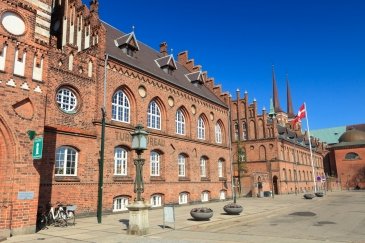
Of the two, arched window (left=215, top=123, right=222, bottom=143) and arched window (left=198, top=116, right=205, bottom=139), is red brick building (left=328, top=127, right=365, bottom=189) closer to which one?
arched window (left=215, top=123, right=222, bottom=143)

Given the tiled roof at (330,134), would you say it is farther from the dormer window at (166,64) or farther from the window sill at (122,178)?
the window sill at (122,178)

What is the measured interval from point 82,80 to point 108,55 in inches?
111

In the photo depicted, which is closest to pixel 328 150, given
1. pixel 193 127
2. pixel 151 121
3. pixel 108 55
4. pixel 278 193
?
pixel 278 193

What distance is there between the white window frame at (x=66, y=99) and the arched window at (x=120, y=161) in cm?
417

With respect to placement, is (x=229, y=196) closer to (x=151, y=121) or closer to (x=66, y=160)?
(x=151, y=121)

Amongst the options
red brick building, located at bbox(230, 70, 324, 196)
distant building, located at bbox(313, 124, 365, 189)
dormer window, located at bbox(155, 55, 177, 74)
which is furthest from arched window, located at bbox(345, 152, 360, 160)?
dormer window, located at bbox(155, 55, 177, 74)

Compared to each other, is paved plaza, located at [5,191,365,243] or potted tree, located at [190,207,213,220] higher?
potted tree, located at [190,207,213,220]

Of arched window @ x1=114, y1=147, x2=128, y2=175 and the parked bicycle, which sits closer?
the parked bicycle

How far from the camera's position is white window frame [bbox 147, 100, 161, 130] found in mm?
24667

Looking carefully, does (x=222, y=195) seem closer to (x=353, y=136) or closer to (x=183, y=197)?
(x=183, y=197)

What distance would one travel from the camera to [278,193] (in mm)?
45531

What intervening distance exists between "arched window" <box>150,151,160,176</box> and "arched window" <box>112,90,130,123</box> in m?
3.71

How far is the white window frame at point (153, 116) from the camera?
2467 cm

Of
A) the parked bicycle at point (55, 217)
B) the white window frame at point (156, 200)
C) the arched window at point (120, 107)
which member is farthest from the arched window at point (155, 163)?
the parked bicycle at point (55, 217)
